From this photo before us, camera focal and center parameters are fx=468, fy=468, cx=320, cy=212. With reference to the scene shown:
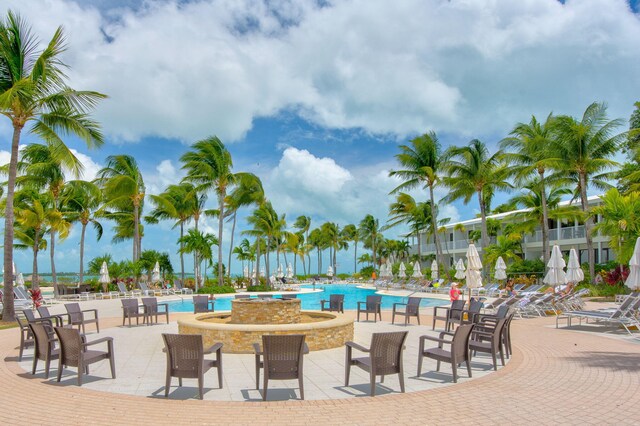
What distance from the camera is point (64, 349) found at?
6.79 metres

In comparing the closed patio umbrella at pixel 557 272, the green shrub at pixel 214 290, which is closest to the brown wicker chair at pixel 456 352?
the closed patio umbrella at pixel 557 272

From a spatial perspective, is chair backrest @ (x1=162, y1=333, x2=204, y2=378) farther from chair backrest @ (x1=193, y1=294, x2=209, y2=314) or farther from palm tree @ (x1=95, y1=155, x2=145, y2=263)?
palm tree @ (x1=95, y1=155, x2=145, y2=263)

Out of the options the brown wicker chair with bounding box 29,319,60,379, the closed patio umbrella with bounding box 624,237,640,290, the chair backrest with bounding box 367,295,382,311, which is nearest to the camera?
the brown wicker chair with bounding box 29,319,60,379

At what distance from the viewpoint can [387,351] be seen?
6.33 metres

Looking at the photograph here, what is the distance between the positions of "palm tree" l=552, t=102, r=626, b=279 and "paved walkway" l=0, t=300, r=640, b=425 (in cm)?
2137

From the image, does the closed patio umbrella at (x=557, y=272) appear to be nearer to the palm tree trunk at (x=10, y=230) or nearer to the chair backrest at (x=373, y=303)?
the chair backrest at (x=373, y=303)

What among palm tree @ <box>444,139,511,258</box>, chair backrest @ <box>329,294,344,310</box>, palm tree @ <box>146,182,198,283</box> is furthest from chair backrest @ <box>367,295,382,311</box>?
palm tree @ <box>146,182,198,283</box>

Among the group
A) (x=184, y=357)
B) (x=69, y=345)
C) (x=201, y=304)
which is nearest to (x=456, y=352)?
(x=184, y=357)

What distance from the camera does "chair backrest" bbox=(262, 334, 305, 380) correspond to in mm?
6012

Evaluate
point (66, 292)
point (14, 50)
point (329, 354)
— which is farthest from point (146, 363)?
point (66, 292)

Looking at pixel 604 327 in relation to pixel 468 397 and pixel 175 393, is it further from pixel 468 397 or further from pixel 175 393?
pixel 175 393

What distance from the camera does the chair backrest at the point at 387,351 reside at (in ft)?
20.5

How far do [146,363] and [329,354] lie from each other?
3.38 m

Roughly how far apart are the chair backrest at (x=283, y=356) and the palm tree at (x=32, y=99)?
12.2 m
